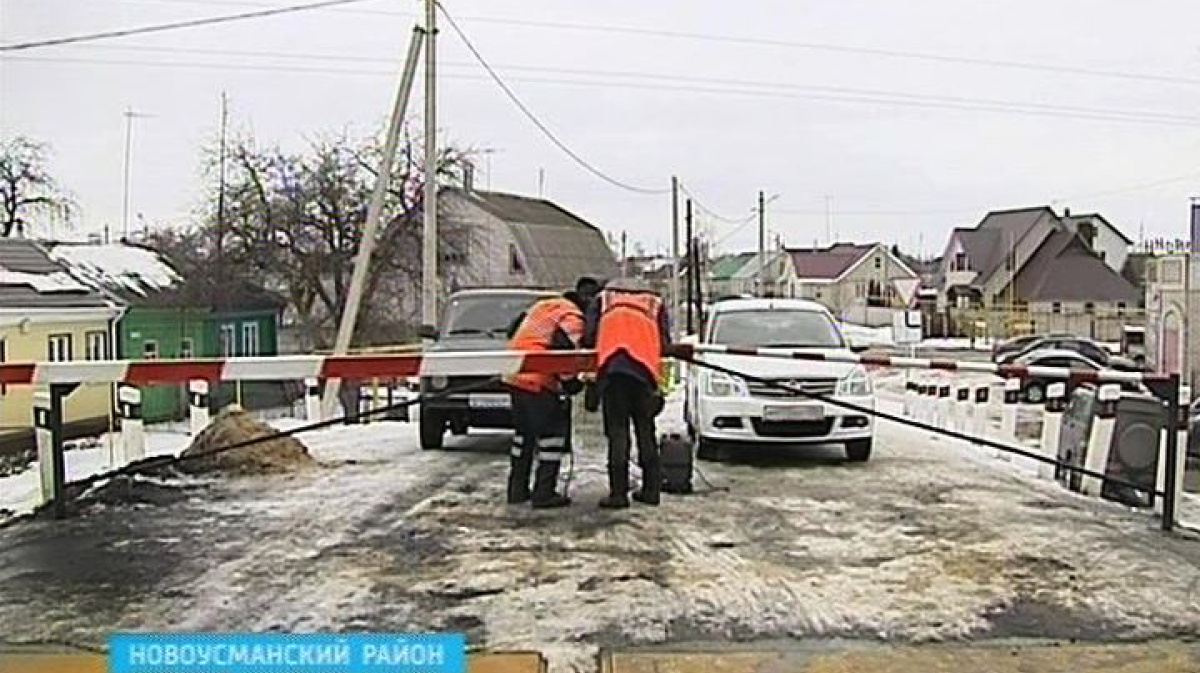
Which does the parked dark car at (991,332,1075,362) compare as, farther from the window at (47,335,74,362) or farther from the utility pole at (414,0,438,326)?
the window at (47,335,74,362)

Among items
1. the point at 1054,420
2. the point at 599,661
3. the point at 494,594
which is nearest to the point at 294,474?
the point at 494,594

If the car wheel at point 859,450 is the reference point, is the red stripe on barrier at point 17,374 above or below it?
above

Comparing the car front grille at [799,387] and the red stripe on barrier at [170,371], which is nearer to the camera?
the red stripe on barrier at [170,371]

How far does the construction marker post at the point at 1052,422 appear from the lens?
836 cm

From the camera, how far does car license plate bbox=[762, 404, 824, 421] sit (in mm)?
8805

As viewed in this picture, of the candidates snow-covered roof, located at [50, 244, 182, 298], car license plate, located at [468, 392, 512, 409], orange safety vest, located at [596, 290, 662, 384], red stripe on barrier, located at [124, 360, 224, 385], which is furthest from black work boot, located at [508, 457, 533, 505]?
snow-covered roof, located at [50, 244, 182, 298]

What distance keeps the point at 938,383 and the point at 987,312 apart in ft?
29.2

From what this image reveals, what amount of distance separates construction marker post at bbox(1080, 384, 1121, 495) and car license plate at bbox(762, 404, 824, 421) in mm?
1884

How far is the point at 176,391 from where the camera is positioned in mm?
8789

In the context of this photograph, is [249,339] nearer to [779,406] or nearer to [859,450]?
[779,406]

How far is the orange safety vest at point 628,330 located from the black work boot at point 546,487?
0.64 m

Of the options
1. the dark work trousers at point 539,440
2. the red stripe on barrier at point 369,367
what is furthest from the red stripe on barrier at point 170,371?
the dark work trousers at point 539,440

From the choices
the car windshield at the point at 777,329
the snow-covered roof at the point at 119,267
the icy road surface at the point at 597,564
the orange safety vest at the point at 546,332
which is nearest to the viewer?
the icy road surface at the point at 597,564

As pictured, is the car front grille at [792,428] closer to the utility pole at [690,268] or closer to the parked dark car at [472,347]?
the parked dark car at [472,347]
